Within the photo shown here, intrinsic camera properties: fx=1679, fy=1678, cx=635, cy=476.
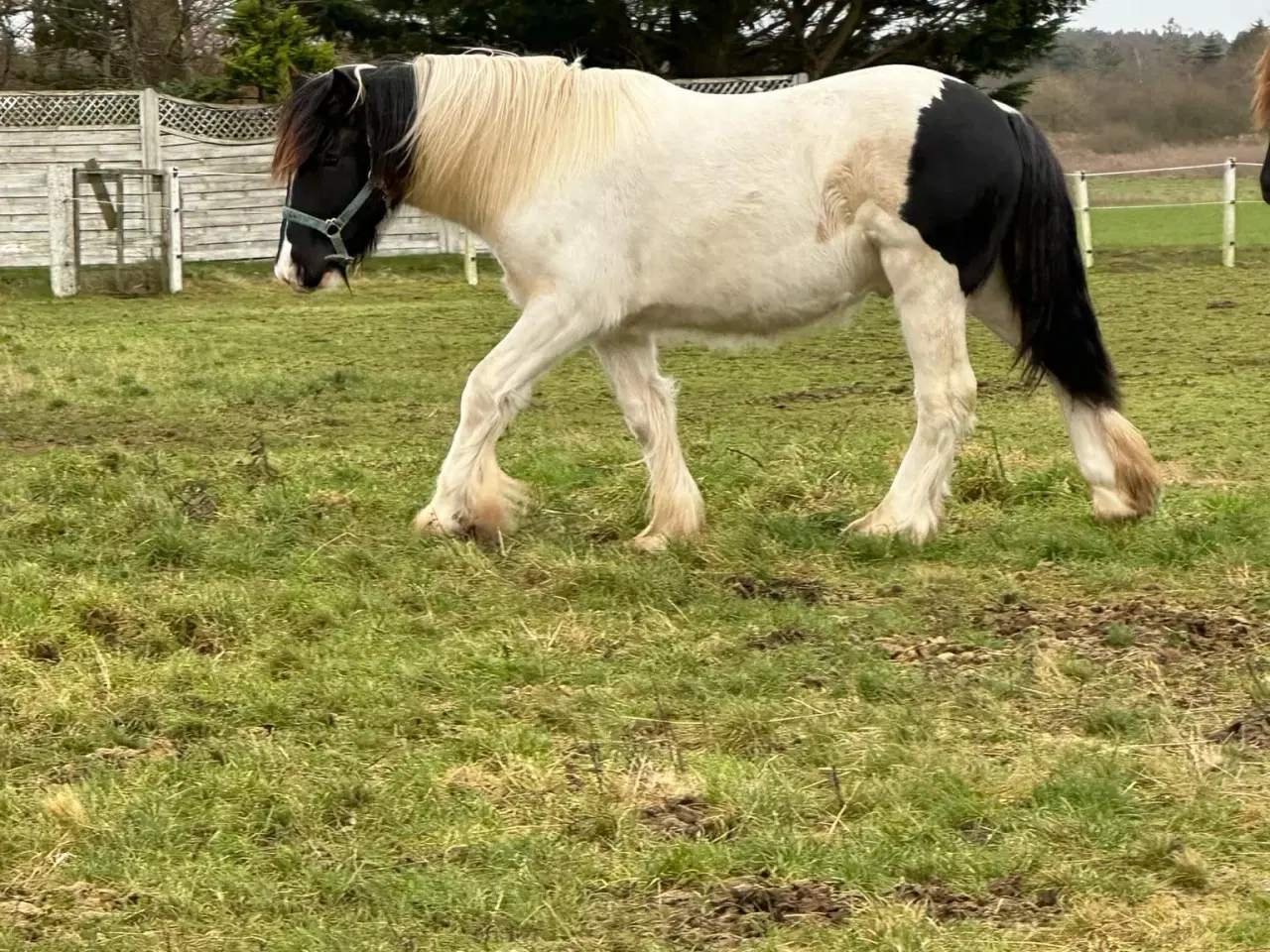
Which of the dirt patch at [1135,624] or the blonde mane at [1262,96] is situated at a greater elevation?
the blonde mane at [1262,96]

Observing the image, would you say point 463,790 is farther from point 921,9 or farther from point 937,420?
point 921,9

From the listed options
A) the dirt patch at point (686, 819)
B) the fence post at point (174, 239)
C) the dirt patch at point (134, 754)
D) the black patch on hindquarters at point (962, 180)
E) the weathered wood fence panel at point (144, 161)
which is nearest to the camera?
the dirt patch at point (686, 819)

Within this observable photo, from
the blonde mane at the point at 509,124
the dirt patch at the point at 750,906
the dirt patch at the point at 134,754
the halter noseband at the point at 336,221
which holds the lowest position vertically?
the dirt patch at the point at 134,754

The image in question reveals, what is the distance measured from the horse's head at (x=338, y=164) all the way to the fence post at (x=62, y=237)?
12387 millimetres

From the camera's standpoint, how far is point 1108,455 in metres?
5.92

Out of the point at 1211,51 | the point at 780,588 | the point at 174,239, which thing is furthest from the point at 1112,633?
the point at 1211,51

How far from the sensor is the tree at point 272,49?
70.4 feet

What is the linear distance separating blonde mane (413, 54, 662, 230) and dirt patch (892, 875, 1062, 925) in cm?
346

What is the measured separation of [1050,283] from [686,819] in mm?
3212

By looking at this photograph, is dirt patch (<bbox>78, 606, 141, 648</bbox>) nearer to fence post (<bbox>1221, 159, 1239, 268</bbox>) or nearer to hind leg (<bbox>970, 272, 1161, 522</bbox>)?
hind leg (<bbox>970, 272, 1161, 522</bbox>)

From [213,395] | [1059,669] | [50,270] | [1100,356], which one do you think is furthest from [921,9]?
[1059,669]

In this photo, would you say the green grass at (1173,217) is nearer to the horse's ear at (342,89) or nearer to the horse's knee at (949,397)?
the horse's knee at (949,397)

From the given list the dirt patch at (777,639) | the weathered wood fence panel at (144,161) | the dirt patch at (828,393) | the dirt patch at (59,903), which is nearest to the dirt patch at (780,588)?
the dirt patch at (777,639)

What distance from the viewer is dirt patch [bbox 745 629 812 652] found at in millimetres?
4590
